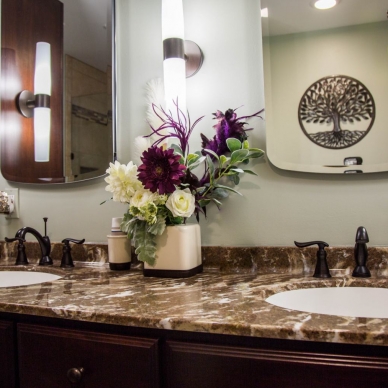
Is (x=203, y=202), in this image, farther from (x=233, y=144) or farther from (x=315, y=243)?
(x=315, y=243)

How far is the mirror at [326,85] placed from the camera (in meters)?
1.10

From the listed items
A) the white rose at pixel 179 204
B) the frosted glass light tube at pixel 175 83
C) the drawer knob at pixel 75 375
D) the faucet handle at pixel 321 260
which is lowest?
the drawer knob at pixel 75 375

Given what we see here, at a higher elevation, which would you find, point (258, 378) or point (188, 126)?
point (188, 126)

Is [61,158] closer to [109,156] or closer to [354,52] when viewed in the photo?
[109,156]

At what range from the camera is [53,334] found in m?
0.81

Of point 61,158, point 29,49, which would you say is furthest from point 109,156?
point 29,49

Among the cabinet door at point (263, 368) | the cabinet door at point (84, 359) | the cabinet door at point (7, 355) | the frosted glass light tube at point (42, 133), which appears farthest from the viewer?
the frosted glass light tube at point (42, 133)

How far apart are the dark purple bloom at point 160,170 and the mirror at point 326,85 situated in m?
0.33

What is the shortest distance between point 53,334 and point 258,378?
0.43 metres

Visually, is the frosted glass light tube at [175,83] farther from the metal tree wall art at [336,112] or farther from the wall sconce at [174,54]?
the metal tree wall art at [336,112]

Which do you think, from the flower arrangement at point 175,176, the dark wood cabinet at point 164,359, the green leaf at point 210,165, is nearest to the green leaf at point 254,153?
the flower arrangement at point 175,176

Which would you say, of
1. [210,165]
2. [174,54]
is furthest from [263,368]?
[174,54]

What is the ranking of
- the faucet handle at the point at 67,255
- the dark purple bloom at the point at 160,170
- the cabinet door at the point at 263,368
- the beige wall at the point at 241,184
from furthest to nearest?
the faucet handle at the point at 67,255, the beige wall at the point at 241,184, the dark purple bloom at the point at 160,170, the cabinet door at the point at 263,368

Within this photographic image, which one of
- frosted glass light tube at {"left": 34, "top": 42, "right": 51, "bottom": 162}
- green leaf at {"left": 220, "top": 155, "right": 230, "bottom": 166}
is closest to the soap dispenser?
green leaf at {"left": 220, "top": 155, "right": 230, "bottom": 166}
